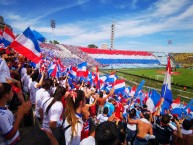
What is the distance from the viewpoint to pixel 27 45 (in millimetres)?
6613

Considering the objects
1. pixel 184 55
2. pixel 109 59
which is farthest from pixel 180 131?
pixel 184 55

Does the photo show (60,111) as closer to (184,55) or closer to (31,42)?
(31,42)

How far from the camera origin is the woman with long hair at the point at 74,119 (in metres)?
3.43

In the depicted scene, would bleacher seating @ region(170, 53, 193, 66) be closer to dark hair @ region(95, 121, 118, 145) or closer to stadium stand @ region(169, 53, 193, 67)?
stadium stand @ region(169, 53, 193, 67)

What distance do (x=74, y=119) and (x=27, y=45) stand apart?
3.84 metres

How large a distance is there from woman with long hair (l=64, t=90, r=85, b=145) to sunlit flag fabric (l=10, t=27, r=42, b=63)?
3.28 metres

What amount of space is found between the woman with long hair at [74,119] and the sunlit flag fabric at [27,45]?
3.28 metres

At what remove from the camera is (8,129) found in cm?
317

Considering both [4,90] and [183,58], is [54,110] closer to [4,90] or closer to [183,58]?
[4,90]

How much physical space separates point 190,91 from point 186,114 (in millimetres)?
19288

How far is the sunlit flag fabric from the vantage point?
6.48 m

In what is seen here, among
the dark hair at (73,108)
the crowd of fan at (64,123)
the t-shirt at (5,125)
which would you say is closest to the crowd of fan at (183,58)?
the crowd of fan at (64,123)

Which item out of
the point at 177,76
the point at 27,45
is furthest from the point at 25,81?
the point at 177,76

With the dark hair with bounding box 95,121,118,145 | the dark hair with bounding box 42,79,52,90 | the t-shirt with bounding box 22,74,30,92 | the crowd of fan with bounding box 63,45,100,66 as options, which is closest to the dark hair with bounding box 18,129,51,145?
the dark hair with bounding box 95,121,118,145
